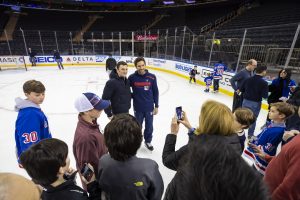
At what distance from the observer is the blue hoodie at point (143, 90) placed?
3.34m

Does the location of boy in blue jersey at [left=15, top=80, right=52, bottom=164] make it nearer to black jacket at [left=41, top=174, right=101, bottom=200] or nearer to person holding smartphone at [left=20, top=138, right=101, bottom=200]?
person holding smartphone at [left=20, top=138, right=101, bottom=200]

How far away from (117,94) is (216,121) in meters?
2.13

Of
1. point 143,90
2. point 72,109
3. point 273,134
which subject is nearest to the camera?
point 273,134

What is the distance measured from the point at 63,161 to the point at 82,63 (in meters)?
16.6

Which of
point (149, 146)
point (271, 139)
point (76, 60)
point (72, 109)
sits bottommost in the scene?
point (72, 109)

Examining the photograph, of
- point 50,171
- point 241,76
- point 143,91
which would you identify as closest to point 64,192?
point 50,171

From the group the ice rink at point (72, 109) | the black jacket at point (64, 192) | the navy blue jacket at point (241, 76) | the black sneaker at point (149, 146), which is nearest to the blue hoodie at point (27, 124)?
the black jacket at point (64, 192)

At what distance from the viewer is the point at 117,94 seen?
10.4ft

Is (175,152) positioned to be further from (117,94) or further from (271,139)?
(117,94)

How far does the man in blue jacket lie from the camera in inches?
130

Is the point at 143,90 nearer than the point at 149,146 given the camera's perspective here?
Yes

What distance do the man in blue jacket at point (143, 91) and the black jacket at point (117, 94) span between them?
168 millimetres

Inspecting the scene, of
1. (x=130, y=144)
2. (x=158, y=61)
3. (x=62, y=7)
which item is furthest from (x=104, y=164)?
(x=62, y=7)

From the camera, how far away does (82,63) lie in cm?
1650
